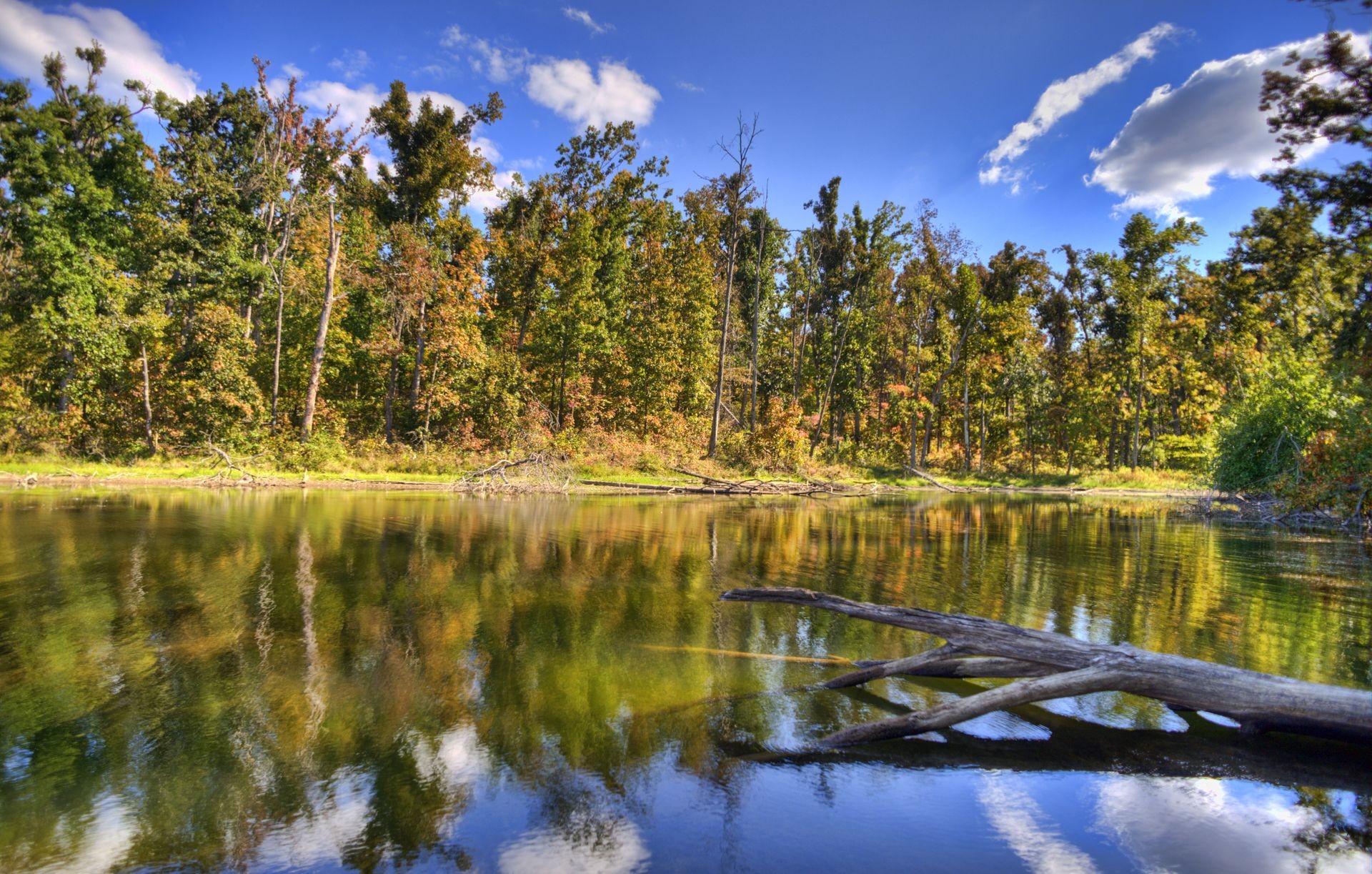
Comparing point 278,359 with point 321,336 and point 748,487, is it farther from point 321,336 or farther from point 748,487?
point 748,487

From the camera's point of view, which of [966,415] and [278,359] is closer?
[278,359]

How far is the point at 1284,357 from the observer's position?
2009 centimetres

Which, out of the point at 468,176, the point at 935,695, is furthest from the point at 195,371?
the point at 935,695

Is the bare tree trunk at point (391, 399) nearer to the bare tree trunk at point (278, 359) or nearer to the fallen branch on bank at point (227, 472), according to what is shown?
the bare tree trunk at point (278, 359)

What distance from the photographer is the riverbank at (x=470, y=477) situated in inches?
885

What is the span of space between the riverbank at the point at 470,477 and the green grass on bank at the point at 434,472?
4 cm

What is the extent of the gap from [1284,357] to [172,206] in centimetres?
4083

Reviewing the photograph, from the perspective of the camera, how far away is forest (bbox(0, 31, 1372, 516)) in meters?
20.9

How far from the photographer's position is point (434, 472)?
91.2ft

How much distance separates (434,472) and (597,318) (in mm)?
12721

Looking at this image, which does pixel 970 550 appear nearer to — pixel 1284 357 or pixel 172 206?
pixel 1284 357

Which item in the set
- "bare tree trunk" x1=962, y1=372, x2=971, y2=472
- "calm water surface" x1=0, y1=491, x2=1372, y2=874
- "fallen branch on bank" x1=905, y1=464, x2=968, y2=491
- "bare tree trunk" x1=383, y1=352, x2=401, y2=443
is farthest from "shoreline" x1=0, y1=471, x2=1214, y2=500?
"calm water surface" x1=0, y1=491, x2=1372, y2=874

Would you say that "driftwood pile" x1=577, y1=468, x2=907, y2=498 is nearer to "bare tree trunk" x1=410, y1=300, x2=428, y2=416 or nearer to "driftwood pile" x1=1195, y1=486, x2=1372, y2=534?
"bare tree trunk" x1=410, y1=300, x2=428, y2=416

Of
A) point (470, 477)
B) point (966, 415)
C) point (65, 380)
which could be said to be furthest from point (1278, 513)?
point (65, 380)
